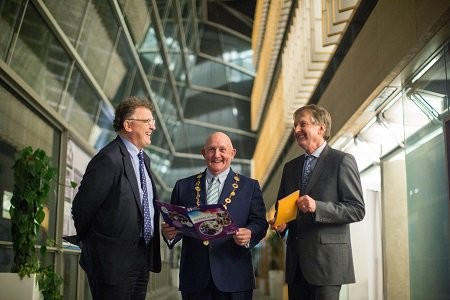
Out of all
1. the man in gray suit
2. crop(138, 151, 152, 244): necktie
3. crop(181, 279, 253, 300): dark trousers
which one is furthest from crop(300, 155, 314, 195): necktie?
crop(138, 151, 152, 244): necktie

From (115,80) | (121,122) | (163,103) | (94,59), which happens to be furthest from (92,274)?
(163,103)

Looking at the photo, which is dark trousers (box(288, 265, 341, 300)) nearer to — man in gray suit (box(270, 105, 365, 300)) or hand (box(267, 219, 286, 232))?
man in gray suit (box(270, 105, 365, 300))

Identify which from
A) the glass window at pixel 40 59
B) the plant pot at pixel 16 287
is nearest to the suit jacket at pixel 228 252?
the plant pot at pixel 16 287

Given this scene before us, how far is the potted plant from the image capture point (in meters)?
4.65

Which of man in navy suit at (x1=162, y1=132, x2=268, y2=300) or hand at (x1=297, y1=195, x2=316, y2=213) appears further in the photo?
man in navy suit at (x1=162, y1=132, x2=268, y2=300)

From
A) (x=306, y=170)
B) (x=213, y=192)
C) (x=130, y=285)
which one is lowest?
(x=130, y=285)

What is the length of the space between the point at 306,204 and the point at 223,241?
539 mm

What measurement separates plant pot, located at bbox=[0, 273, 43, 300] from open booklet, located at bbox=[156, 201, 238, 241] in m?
1.95

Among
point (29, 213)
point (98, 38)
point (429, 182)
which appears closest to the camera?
point (429, 182)

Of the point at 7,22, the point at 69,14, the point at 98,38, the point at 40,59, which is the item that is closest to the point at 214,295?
the point at 7,22

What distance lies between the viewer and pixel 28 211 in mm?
4730

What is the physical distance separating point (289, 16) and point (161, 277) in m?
7.62

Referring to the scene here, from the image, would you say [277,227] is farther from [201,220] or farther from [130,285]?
[130,285]

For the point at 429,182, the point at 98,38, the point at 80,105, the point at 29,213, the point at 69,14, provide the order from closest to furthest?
the point at 429,182
the point at 29,213
the point at 69,14
the point at 80,105
the point at 98,38
